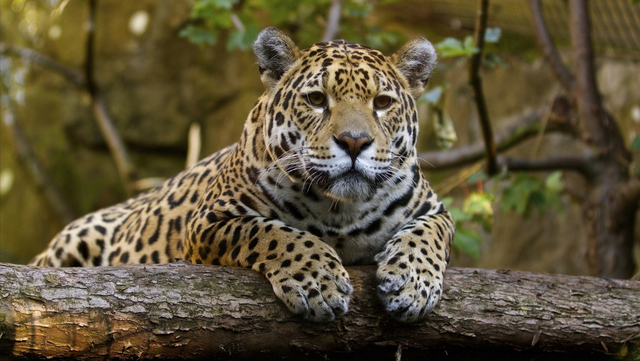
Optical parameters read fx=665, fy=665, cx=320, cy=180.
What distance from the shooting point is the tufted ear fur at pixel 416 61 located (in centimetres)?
636

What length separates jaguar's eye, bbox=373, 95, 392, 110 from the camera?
18.8 feet

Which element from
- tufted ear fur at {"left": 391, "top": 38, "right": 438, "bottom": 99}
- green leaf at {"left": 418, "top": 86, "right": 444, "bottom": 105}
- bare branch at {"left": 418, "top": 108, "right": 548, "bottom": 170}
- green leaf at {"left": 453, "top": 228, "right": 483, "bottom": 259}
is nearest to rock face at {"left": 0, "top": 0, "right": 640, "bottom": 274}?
bare branch at {"left": 418, "top": 108, "right": 548, "bottom": 170}

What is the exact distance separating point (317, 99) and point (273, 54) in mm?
813

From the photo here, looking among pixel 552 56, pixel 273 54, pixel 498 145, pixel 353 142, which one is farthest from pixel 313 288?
pixel 498 145

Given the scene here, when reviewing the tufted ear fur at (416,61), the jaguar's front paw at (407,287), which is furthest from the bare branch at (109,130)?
the jaguar's front paw at (407,287)

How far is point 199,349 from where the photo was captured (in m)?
4.77

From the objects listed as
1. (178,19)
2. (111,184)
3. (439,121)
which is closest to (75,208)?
(111,184)

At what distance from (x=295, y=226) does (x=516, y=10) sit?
759 centimetres

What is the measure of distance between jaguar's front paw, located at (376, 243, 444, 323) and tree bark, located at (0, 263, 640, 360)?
4.8 inches

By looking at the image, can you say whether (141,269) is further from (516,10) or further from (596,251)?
(516,10)

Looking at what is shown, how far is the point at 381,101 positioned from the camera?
5.79 metres

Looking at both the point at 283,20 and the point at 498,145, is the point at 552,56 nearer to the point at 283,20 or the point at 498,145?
the point at 498,145

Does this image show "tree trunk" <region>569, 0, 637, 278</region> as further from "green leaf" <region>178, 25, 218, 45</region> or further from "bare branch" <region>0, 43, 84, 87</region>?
"bare branch" <region>0, 43, 84, 87</region>

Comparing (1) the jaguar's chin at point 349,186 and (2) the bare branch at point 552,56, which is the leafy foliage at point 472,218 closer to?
(2) the bare branch at point 552,56
